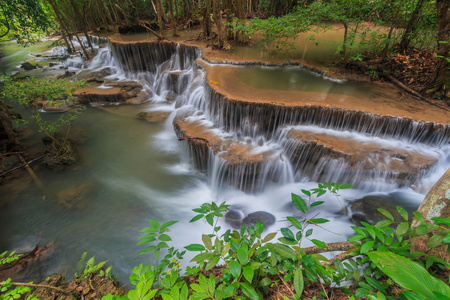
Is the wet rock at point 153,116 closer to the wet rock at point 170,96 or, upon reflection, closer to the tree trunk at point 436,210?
the wet rock at point 170,96

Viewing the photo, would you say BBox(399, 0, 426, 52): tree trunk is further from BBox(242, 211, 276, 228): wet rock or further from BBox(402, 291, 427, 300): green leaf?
BBox(402, 291, 427, 300): green leaf

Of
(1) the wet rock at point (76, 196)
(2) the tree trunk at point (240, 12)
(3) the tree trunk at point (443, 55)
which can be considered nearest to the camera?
(3) the tree trunk at point (443, 55)

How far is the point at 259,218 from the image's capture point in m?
4.66

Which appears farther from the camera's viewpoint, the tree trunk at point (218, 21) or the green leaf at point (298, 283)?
the tree trunk at point (218, 21)

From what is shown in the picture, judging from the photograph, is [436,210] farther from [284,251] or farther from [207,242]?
[207,242]

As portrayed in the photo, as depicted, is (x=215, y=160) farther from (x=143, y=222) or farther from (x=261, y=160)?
(x=143, y=222)

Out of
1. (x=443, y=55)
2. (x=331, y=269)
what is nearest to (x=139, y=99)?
(x=331, y=269)

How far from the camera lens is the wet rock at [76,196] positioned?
205 inches

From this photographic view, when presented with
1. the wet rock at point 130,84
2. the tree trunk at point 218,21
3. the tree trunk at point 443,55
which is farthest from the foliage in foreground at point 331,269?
the wet rock at point 130,84

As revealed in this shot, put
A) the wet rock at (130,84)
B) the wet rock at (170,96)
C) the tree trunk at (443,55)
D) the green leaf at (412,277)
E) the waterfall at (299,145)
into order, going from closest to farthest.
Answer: the green leaf at (412,277) < the waterfall at (299,145) < the tree trunk at (443,55) < the wet rock at (170,96) < the wet rock at (130,84)

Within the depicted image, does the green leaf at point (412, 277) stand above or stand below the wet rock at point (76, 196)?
above

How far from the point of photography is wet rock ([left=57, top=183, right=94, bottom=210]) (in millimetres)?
5207

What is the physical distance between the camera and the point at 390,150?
4.76 meters

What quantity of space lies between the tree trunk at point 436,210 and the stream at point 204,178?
9.75 ft
